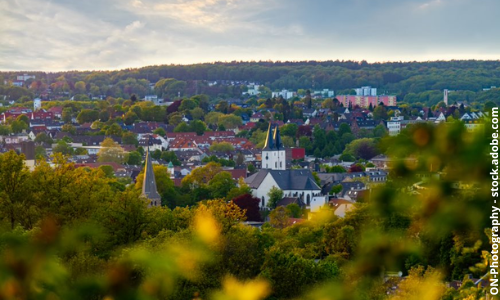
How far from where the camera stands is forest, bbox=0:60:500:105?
111062 mm

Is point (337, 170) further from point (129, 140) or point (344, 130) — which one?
point (344, 130)

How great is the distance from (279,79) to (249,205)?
97556 millimetres

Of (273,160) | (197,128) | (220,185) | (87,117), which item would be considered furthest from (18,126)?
(220,185)

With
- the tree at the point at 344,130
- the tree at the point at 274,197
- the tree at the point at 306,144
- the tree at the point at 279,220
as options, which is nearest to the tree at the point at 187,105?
the tree at the point at 344,130

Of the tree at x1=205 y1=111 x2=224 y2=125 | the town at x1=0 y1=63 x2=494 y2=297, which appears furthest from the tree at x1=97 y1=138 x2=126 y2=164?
the tree at x1=205 y1=111 x2=224 y2=125

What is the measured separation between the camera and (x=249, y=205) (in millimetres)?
29531

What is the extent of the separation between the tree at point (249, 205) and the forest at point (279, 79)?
74.7 meters

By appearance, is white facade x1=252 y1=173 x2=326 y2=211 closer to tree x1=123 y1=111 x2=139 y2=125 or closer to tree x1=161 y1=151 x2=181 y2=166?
tree x1=161 y1=151 x2=181 y2=166

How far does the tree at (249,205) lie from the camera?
29.0m

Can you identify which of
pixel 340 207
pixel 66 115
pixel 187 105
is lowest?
pixel 66 115

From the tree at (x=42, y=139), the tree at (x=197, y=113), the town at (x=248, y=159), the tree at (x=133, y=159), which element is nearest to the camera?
the town at (x=248, y=159)

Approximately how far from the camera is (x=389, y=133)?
276cm

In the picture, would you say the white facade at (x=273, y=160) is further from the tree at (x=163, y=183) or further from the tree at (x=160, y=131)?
the tree at (x=160, y=131)

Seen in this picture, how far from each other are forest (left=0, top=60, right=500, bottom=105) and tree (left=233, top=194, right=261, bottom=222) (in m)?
74.7
